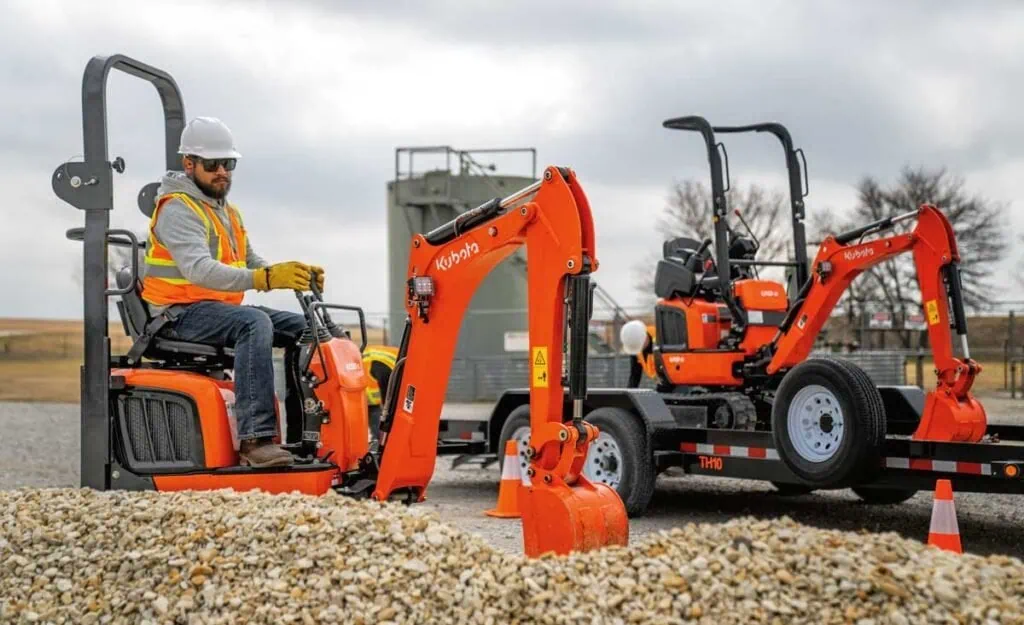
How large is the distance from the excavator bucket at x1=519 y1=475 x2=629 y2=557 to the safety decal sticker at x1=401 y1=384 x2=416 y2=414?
1469 millimetres

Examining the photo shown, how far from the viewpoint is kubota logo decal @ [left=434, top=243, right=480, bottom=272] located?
728 centimetres

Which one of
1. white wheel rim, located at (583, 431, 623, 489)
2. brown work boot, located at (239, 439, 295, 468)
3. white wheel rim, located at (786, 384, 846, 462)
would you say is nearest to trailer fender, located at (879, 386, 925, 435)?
white wheel rim, located at (786, 384, 846, 462)

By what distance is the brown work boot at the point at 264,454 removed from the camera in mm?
7160

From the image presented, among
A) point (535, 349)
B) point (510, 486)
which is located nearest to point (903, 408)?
point (510, 486)

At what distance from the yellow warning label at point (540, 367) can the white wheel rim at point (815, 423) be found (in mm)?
3113

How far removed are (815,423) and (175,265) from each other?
15.1 feet

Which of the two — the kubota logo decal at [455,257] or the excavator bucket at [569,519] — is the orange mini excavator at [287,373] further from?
the excavator bucket at [569,519]

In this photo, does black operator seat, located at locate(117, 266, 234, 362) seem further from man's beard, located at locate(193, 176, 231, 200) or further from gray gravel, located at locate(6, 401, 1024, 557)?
gray gravel, located at locate(6, 401, 1024, 557)

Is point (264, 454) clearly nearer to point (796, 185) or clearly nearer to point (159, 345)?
point (159, 345)

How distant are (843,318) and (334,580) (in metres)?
26.0

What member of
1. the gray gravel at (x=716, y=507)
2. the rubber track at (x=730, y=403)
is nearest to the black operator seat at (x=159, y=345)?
the gray gravel at (x=716, y=507)

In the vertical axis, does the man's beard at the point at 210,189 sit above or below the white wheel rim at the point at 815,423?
above

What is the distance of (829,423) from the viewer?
8953 mm

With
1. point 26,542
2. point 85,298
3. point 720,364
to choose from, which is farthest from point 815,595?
point 720,364
